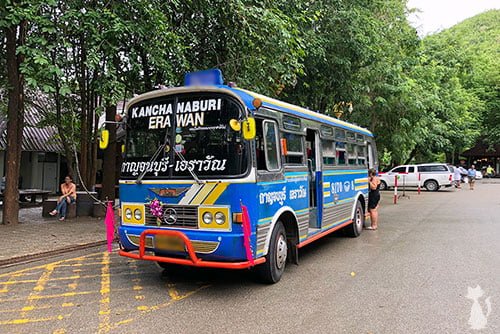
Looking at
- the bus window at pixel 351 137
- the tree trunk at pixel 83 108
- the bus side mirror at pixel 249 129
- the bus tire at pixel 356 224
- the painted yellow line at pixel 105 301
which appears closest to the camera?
the painted yellow line at pixel 105 301

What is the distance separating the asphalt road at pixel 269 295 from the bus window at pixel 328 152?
1.76 meters

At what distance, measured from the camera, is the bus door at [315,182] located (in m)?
7.84

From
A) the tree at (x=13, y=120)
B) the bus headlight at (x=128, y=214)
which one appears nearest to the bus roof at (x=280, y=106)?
the bus headlight at (x=128, y=214)

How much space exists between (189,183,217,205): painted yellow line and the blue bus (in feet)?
0.04

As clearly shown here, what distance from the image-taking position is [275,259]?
6.06 metres

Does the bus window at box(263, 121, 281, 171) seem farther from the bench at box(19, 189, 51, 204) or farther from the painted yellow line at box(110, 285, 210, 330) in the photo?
the bench at box(19, 189, 51, 204)

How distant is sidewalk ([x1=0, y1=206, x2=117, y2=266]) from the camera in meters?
8.16

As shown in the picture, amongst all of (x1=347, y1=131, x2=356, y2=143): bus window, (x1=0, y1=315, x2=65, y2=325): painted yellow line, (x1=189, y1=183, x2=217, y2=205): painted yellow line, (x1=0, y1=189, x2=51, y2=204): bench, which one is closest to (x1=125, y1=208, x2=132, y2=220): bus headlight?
(x1=189, y1=183, x2=217, y2=205): painted yellow line

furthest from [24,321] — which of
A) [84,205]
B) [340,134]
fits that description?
[84,205]

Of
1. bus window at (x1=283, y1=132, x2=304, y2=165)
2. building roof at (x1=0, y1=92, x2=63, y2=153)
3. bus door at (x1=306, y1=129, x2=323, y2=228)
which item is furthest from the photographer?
building roof at (x1=0, y1=92, x2=63, y2=153)

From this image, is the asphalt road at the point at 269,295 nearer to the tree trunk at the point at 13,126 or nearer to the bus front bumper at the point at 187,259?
the bus front bumper at the point at 187,259

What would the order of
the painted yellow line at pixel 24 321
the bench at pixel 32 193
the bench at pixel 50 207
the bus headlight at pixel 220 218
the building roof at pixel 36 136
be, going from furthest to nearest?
the building roof at pixel 36 136 < the bench at pixel 32 193 < the bench at pixel 50 207 < the bus headlight at pixel 220 218 < the painted yellow line at pixel 24 321

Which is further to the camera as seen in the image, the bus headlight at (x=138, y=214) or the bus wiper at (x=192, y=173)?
the bus headlight at (x=138, y=214)

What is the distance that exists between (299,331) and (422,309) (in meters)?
1.64
